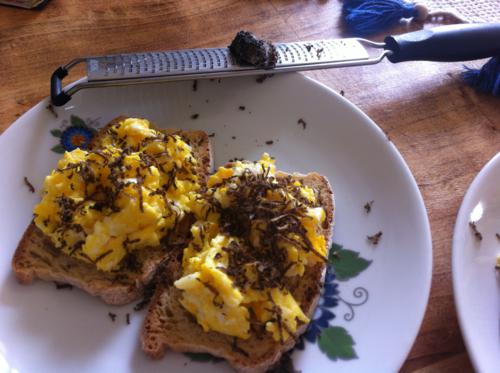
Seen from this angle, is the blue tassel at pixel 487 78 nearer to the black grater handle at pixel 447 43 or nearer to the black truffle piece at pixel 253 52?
the black grater handle at pixel 447 43

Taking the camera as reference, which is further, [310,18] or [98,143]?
[310,18]

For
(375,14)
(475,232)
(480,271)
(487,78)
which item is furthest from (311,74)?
(480,271)

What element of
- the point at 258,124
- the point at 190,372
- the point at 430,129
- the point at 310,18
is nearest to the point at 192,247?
the point at 190,372

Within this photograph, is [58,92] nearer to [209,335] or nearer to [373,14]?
[209,335]

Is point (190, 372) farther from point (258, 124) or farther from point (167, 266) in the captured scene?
point (258, 124)

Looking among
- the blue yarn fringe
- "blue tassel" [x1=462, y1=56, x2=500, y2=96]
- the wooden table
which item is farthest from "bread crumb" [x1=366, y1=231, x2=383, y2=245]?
the blue yarn fringe

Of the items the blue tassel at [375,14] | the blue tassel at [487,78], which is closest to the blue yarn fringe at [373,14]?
the blue tassel at [375,14]
